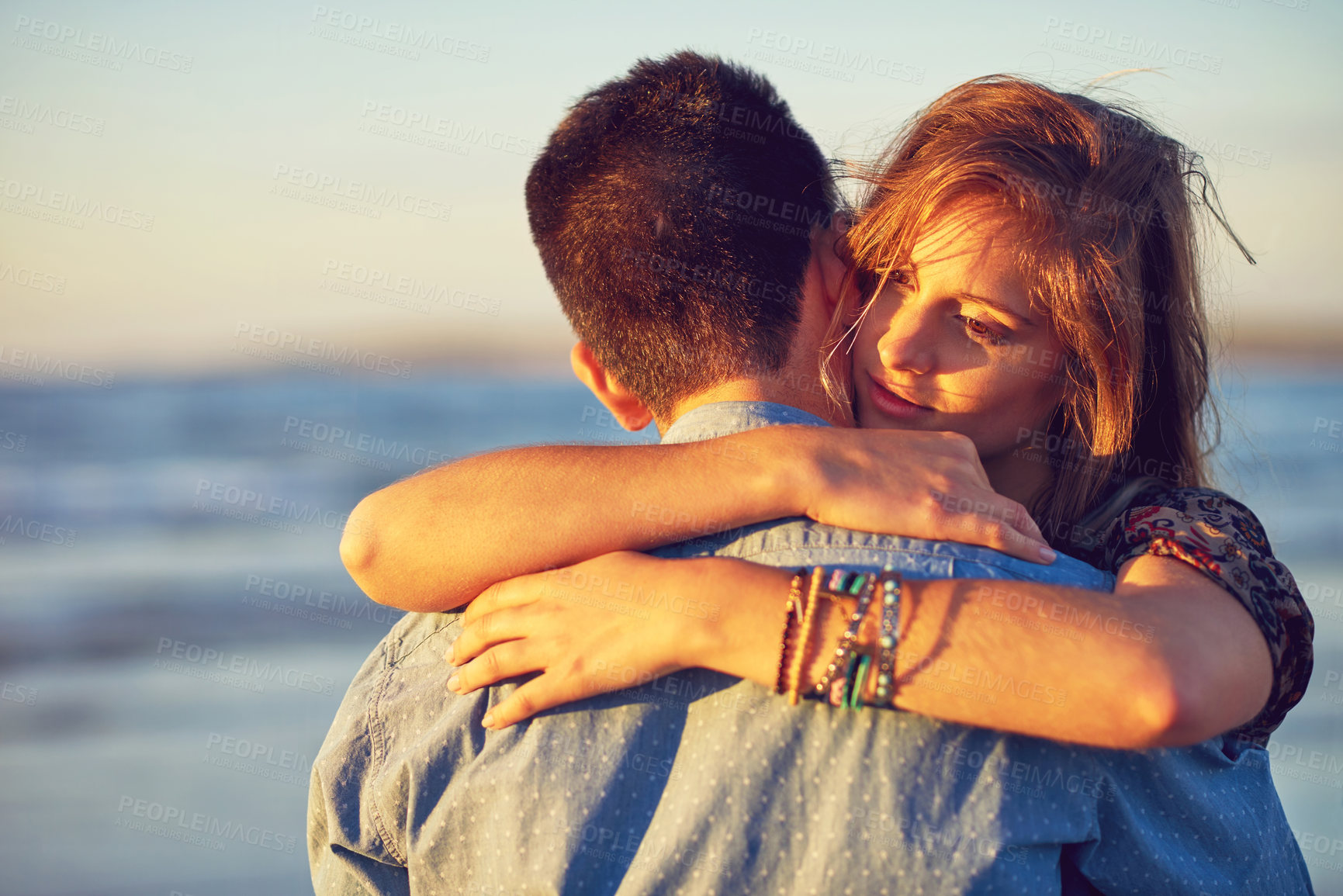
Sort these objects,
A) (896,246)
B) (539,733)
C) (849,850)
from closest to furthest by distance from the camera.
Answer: (849,850), (539,733), (896,246)

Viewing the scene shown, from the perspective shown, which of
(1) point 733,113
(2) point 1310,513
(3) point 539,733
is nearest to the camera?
(3) point 539,733

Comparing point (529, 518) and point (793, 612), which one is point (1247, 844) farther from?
point (529, 518)

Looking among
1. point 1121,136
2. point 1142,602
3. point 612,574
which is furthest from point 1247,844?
point 1121,136

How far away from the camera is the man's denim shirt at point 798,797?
1.32m

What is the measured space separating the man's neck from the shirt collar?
12mm

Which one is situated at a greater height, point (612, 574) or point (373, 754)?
point (612, 574)

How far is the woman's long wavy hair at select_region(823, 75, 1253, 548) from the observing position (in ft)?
7.02

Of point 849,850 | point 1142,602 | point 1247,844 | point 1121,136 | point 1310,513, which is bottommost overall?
point 1310,513

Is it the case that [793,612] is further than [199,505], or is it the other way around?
[199,505]

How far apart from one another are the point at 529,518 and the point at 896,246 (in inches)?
41.4

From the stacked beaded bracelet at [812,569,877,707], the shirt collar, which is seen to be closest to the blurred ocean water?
the shirt collar

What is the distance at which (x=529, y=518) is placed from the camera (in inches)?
63.5

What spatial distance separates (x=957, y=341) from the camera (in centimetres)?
214

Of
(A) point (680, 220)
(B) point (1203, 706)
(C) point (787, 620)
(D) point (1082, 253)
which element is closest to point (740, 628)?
(C) point (787, 620)
